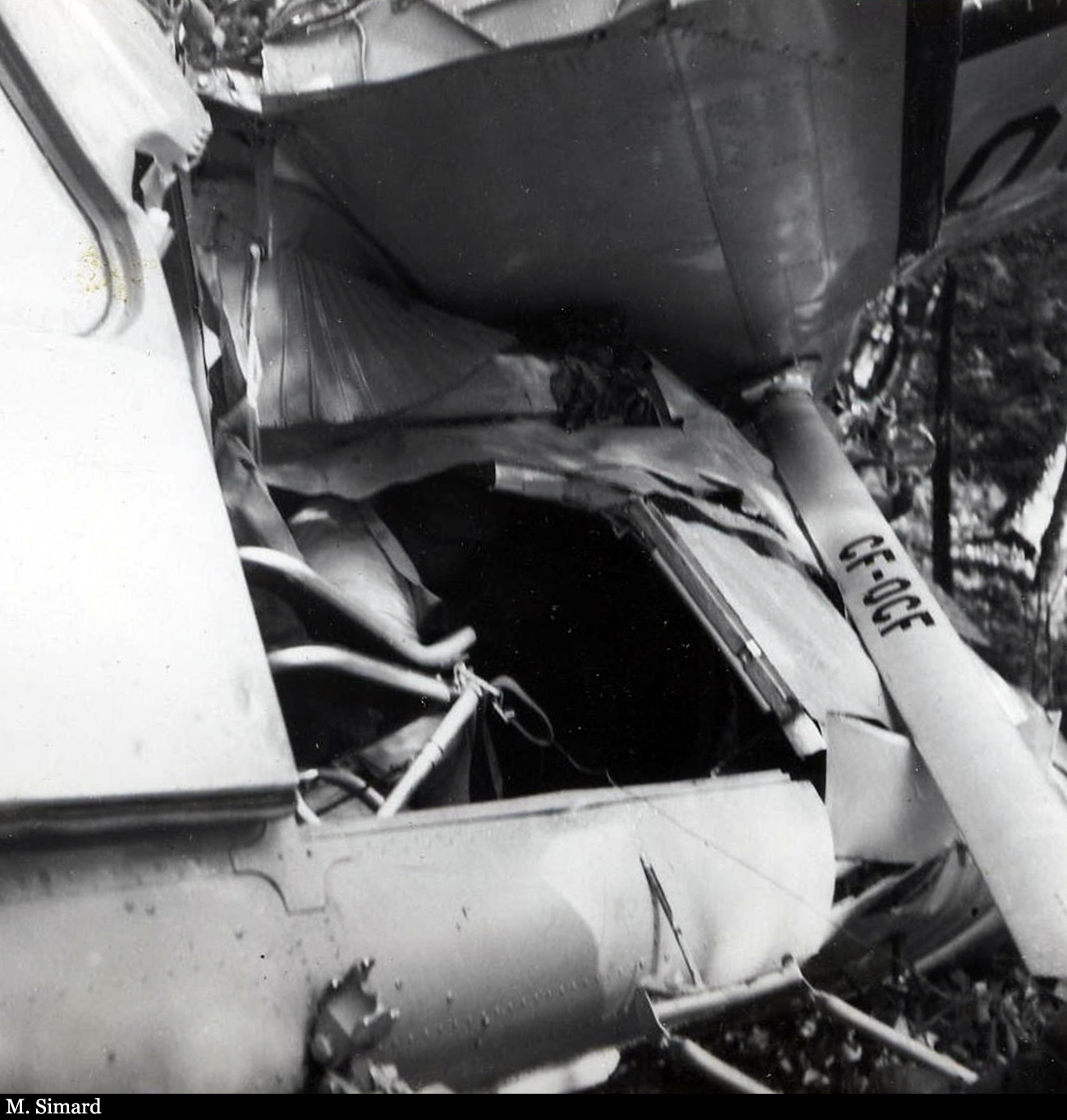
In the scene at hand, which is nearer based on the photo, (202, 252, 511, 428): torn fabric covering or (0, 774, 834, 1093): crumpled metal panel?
(0, 774, 834, 1093): crumpled metal panel

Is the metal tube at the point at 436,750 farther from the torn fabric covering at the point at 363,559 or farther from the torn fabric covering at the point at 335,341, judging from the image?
the torn fabric covering at the point at 335,341

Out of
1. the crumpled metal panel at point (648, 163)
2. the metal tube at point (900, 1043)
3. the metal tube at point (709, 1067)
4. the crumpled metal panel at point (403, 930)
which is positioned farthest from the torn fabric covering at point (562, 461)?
the metal tube at point (709, 1067)

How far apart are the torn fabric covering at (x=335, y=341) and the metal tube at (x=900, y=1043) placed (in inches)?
85.7

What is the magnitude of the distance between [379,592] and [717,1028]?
140cm

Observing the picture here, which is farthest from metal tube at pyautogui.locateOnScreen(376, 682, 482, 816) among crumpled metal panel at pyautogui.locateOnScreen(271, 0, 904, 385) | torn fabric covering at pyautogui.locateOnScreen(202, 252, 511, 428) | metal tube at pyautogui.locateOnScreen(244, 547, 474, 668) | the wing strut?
crumpled metal panel at pyautogui.locateOnScreen(271, 0, 904, 385)

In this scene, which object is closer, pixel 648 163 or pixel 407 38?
pixel 407 38

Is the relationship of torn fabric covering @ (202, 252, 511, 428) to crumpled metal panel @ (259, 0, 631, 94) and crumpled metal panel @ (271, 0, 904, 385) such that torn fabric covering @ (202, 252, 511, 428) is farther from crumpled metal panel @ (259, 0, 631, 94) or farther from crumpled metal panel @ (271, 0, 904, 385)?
crumpled metal panel @ (259, 0, 631, 94)

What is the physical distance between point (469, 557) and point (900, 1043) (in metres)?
1.99

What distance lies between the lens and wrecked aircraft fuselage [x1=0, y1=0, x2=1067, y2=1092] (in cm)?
173

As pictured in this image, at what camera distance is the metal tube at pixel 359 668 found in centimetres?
240

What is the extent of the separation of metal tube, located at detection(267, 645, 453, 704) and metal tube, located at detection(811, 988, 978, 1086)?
1068 mm

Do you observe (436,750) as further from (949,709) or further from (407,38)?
(407,38)

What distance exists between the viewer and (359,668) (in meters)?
2.56

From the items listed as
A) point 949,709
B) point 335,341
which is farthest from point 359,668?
point 949,709
